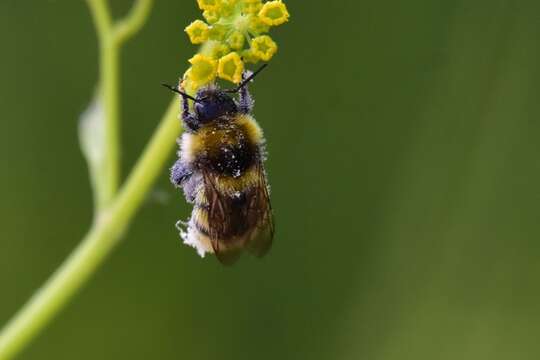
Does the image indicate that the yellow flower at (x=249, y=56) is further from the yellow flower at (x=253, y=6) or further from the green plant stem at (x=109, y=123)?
the green plant stem at (x=109, y=123)

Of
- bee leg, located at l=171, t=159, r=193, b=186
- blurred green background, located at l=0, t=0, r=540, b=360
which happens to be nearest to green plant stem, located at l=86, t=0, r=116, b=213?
bee leg, located at l=171, t=159, r=193, b=186

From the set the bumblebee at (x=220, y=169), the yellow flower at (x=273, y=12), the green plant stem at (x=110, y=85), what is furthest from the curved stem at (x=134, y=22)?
the yellow flower at (x=273, y=12)

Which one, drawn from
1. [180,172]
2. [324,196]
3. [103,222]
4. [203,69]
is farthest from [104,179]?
[324,196]

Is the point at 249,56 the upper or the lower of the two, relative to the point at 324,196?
lower

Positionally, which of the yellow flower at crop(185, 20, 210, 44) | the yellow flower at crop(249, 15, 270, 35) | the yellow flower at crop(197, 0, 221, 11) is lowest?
the yellow flower at crop(185, 20, 210, 44)

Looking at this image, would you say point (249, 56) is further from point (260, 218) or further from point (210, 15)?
point (260, 218)

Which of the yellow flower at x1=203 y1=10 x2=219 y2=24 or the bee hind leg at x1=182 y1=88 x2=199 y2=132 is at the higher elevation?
the yellow flower at x1=203 y1=10 x2=219 y2=24

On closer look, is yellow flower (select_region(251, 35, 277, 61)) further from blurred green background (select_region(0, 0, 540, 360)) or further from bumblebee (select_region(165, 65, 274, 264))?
blurred green background (select_region(0, 0, 540, 360))
